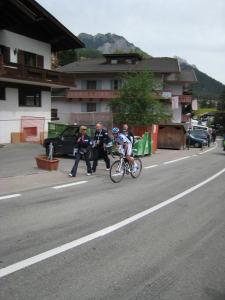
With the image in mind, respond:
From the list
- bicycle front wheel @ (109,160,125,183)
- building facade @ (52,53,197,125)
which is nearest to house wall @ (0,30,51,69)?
bicycle front wheel @ (109,160,125,183)

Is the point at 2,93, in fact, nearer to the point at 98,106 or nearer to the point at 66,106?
the point at 98,106

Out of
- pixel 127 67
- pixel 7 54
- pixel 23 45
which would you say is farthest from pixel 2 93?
pixel 127 67

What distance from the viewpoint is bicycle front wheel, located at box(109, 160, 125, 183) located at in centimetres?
1323

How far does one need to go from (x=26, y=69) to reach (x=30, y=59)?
3.57 metres

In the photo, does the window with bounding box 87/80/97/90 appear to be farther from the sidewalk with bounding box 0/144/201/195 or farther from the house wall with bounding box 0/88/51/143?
the sidewalk with bounding box 0/144/201/195

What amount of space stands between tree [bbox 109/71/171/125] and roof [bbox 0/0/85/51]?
5164mm

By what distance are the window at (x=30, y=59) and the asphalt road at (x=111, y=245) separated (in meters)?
20.8

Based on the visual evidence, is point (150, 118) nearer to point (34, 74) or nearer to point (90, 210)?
point (34, 74)

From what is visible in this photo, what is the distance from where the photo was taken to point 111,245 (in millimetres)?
6453

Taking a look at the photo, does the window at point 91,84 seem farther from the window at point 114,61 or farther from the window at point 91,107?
the window at point 114,61

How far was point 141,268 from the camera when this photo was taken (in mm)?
5484

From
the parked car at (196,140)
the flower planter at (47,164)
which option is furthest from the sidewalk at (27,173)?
the parked car at (196,140)

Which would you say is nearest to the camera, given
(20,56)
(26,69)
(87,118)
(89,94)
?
(26,69)

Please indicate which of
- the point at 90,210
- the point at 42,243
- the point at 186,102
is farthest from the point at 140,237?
the point at 186,102
